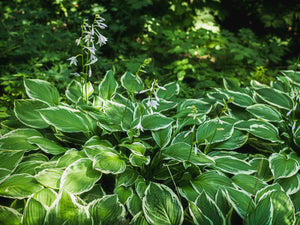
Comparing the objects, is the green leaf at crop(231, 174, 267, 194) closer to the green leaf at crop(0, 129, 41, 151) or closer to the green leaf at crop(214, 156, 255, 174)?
the green leaf at crop(214, 156, 255, 174)

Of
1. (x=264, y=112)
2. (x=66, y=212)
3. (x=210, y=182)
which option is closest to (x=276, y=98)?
(x=264, y=112)

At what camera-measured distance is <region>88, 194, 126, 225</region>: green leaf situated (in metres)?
1.49

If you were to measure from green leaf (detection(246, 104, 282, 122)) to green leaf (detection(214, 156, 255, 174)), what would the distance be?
579 millimetres

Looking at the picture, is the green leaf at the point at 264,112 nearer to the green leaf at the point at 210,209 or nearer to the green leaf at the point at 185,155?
the green leaf at the point at 185,155

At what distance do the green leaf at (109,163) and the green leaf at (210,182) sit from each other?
Result: 0.56 meters

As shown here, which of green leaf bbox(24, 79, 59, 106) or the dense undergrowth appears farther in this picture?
green leaf bbox(24, 79, 59, 106)

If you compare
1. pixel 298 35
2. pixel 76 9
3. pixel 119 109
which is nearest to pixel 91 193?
pixel 119 109

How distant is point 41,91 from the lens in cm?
221

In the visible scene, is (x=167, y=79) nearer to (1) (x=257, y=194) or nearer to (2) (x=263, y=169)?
(2) (x=263, y=169)

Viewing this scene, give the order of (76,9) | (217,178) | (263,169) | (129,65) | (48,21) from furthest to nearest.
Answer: (48,21)
(76,9)
(129,65)
(263,169)
(217,178)

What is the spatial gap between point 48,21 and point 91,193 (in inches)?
120

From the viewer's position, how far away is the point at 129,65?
3.10 meters

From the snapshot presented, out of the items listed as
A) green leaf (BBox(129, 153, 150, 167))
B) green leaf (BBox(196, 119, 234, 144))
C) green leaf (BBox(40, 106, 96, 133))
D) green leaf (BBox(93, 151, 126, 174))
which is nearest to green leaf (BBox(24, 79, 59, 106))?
green leaf (BBox(40, 106, 96, 133))

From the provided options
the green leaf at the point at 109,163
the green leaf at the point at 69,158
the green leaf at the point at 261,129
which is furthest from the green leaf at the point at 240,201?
the green leaf at the point at 69,158
